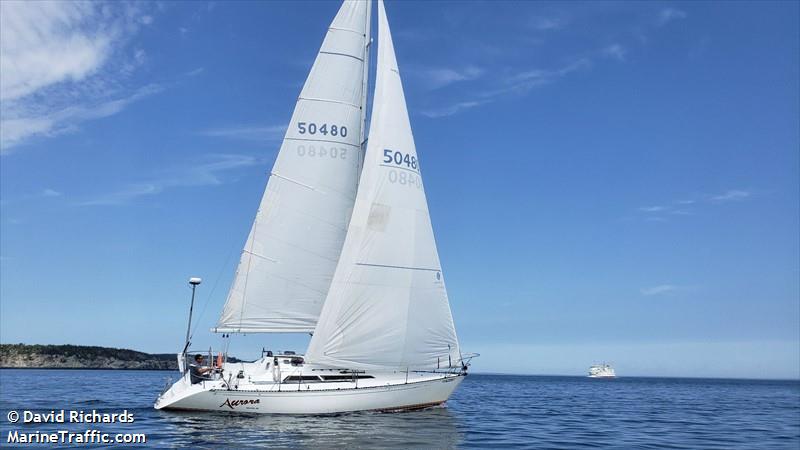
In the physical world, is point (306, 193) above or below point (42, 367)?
above

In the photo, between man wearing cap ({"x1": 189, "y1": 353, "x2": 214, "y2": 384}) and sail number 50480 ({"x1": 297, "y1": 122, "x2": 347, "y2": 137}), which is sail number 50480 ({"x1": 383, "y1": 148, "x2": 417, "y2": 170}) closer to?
sail number 50480 ({"x1": 297, "y1": 122, "x2": 347, "y2": 137})

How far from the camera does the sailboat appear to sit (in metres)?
26.2

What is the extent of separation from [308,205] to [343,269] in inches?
154

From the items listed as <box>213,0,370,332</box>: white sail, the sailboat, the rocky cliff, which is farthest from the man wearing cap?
the rocky cliff

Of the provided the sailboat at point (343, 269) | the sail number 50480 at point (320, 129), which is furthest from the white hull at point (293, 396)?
the sail number 50480 at point (320, 129)

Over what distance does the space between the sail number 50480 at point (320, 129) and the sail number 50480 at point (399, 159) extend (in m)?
2.64

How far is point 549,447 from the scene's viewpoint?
835 inches

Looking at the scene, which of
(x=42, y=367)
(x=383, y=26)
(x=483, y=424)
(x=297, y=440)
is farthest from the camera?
(x=42, y=367)

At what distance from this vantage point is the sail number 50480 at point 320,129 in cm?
2947

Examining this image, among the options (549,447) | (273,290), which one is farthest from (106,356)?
(549,447)

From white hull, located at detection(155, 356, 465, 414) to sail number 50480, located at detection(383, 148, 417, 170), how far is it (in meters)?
9.52

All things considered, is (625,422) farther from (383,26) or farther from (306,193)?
(383,26)

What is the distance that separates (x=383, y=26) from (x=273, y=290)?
1344 cm

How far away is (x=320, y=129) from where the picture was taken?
29625 millimetres
